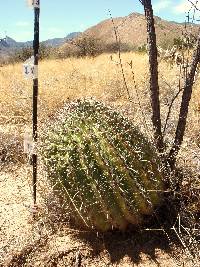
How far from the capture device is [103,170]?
3.20m

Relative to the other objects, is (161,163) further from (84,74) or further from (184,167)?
(84,74)

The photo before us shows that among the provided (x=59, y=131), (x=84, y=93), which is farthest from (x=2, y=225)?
(x=84, y=93)

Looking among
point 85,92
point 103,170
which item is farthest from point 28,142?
point 85,92

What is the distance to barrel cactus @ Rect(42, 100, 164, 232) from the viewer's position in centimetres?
320

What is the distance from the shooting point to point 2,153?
5.91 metres

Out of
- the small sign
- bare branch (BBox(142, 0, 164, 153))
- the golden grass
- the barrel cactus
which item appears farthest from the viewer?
the golden grass

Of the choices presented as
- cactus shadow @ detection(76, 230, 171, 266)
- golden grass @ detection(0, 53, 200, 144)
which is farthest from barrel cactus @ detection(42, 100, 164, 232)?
golden grass @ detection(0, 53, 200, 144)

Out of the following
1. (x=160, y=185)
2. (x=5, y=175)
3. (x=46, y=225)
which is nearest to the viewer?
(x=160, y=185)

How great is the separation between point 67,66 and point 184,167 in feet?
34.0

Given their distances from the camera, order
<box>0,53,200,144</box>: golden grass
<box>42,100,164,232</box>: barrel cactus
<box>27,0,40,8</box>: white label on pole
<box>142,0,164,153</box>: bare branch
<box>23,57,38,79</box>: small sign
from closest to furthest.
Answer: <box>42,100,164,232</box>: barrel cactus, <box>142,0,164,153</box>: bare branch, <box>27,0,40,8</box>: white label on pole, <box>23,57,38,79</box>: small sign, <box>0,53,200,144</box>: golden grass

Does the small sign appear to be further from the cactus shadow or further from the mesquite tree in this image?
the cactus shadow

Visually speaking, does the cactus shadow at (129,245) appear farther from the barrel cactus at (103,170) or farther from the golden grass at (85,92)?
the golden grass at (85,92)

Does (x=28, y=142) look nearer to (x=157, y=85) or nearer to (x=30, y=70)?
(x=30, y=70)

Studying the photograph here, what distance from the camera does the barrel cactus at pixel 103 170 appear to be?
10.5 ft
